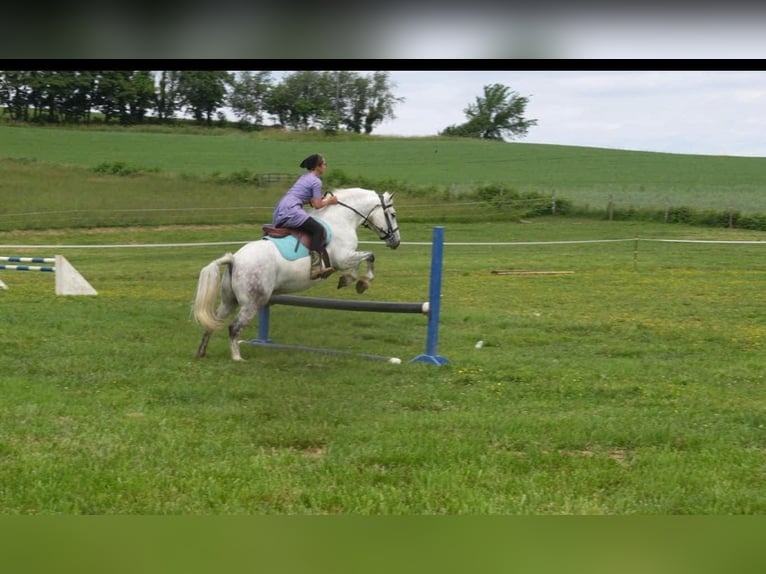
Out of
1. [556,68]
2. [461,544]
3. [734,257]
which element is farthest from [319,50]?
[734,257]

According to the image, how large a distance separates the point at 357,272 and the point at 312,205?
1.26 feet

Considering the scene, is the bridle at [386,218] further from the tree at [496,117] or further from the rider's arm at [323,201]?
the tree at [496,117]

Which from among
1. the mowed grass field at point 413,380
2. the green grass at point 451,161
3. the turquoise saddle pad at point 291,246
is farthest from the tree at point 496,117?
the turquoise saddle pad at point 291,246

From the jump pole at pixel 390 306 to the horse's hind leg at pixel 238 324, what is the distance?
5 cm

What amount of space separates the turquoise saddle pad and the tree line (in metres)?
0.56

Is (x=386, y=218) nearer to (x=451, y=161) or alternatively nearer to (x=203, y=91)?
(x=451, y=161)

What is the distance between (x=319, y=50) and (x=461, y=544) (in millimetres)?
1877

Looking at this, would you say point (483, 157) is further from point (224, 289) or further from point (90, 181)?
point (90, 181)

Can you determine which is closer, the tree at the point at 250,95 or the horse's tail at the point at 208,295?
the tree at the point at 250,95

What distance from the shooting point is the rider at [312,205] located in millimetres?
4027

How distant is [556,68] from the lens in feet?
11.2

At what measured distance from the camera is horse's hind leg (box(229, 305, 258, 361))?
4180 mm

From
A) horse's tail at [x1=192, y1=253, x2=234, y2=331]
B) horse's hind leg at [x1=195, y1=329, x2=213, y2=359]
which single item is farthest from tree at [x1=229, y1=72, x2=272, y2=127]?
horse's hind leg at [x1=195, y1=329, x2=213, y2=359]

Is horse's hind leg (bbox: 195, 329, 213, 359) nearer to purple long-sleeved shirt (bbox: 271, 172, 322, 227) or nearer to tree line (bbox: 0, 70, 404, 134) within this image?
purple long-sleeved shirt (bbox: 271, 172, 322, 227)
